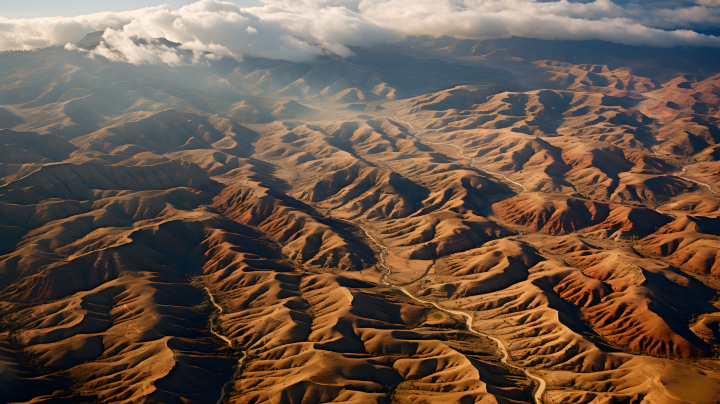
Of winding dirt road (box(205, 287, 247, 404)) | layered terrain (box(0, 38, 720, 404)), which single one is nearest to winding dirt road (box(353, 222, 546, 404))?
layered terrain (box(0, 38, 720, 404))

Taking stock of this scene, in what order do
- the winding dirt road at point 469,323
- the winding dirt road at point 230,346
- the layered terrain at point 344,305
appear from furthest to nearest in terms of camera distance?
the winding dirt road at point 469,323, the winding dirt road at point 230,346, the layered terrain at point 344,305

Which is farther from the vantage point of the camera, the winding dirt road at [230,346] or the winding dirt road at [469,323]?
the winding dirt road at [469,323]

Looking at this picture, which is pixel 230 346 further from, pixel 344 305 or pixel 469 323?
pixel 469 323

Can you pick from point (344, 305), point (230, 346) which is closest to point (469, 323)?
point (344, 305)

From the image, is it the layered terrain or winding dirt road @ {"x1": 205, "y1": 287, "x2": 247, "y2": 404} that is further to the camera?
winding dirt road @ {"x1": 205, "y1": 287, "x2": 247, "y2": 404}

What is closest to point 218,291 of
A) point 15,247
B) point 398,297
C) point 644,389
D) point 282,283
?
point 282,283

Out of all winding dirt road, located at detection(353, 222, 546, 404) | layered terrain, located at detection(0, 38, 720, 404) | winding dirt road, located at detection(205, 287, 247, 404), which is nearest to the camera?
layered terrain, located at detection(0, 38, 720, 404)

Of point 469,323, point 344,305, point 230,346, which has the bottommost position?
point 469,323

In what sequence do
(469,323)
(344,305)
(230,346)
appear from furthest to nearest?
(469,323)
(344,305)
(230,346)

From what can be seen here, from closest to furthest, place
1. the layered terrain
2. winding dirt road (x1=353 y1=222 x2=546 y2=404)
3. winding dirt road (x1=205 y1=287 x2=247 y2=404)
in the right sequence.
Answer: the layered terrain
winding dirt road (x1=205 y1=287 x2=247 y2=404)
winding dirt road (x1=353 y1=222 x2=546 y2=404)

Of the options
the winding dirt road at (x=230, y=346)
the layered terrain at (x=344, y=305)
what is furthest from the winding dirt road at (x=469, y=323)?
the winding dirt road at (x=230, y=346)

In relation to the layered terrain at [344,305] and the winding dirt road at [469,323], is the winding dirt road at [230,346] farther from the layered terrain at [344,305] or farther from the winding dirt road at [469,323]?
the winding dirt road at [469,323]

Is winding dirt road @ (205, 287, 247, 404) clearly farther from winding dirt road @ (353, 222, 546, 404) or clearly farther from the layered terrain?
winding dirt road @ (353, 222, 546, 404)
